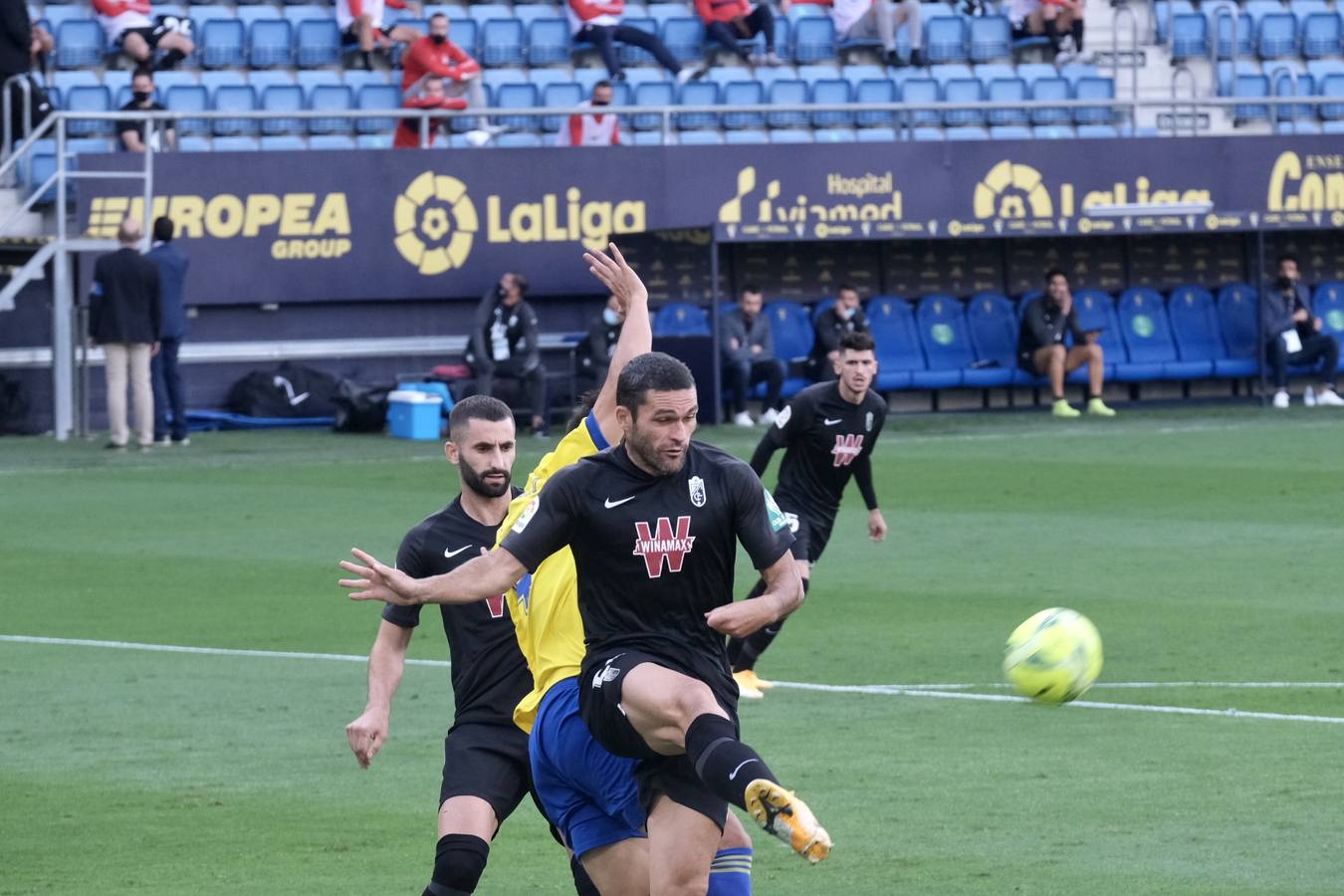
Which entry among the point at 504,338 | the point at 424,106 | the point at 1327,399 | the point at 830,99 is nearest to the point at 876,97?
the point at 830,99

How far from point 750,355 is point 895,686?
15949mm

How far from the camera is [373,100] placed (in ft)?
91.0

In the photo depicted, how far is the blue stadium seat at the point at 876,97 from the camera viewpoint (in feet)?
97.5

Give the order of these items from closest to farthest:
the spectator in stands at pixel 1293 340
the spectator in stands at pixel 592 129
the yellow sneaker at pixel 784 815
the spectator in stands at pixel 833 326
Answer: the yellow sneaker at pixel 784 815
the spectator in stands at pixel 833 326
the spectator in stands at pixel 592 129
the spectator in stands at pixel 1293 340

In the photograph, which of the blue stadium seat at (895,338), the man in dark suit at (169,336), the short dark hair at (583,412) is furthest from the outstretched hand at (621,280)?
the blue stadium seat at (895,338)

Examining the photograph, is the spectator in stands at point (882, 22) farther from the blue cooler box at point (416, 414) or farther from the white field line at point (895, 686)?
the white field line at point (895, 686)

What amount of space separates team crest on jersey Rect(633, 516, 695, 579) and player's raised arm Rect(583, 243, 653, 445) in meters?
0.61

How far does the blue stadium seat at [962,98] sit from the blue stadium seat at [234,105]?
8988 millimetres

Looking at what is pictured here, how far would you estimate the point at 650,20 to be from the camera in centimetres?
2997

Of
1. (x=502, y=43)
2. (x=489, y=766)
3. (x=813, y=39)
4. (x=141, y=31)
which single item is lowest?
(x=489, y=766)

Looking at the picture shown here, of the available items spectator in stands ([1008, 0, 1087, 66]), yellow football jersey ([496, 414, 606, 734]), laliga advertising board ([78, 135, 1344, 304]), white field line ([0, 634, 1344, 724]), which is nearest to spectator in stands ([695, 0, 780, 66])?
laliga advertising board ([78, 135, 1344, 304])

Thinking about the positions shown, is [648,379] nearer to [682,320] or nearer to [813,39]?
[682,320]

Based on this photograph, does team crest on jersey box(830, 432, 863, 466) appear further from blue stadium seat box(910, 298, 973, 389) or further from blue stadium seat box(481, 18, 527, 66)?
blue stadium seat box(481, 18, 527, 66)

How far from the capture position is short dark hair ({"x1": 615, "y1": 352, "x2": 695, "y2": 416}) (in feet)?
19.3
